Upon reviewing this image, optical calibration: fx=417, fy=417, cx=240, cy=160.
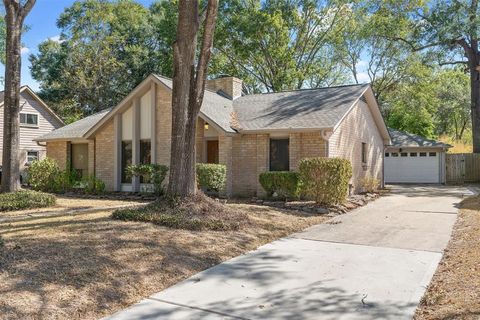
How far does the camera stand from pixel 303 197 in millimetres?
13773

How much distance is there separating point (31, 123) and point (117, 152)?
1263cm

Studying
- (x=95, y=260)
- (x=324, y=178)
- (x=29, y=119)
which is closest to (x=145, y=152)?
(x=324, y=178)

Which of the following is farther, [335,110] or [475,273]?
[335,110]

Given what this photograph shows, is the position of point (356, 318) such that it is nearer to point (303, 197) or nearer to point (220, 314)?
point (220, 314)

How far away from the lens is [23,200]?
11.9m

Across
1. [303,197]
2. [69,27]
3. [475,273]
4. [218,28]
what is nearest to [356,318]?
[475,273]

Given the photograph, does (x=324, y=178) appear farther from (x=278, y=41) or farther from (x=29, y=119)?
(x=29, y=119)

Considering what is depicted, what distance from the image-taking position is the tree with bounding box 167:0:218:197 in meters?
9.46

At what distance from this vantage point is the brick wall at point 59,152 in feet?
68.1

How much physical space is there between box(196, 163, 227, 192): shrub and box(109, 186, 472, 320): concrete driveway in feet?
18.4

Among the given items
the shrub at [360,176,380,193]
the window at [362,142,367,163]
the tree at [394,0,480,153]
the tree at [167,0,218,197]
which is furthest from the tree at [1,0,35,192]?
the tree at [394,0,480,153]

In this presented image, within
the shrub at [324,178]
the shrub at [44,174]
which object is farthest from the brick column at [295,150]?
the shrub at [44,174]

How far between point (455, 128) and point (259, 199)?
4715 cm

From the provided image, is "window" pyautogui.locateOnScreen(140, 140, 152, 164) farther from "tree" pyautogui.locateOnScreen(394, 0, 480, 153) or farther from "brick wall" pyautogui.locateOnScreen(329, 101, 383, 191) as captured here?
"tree" pyautogui.locateOnScreen(394, 0, 480, 153)
